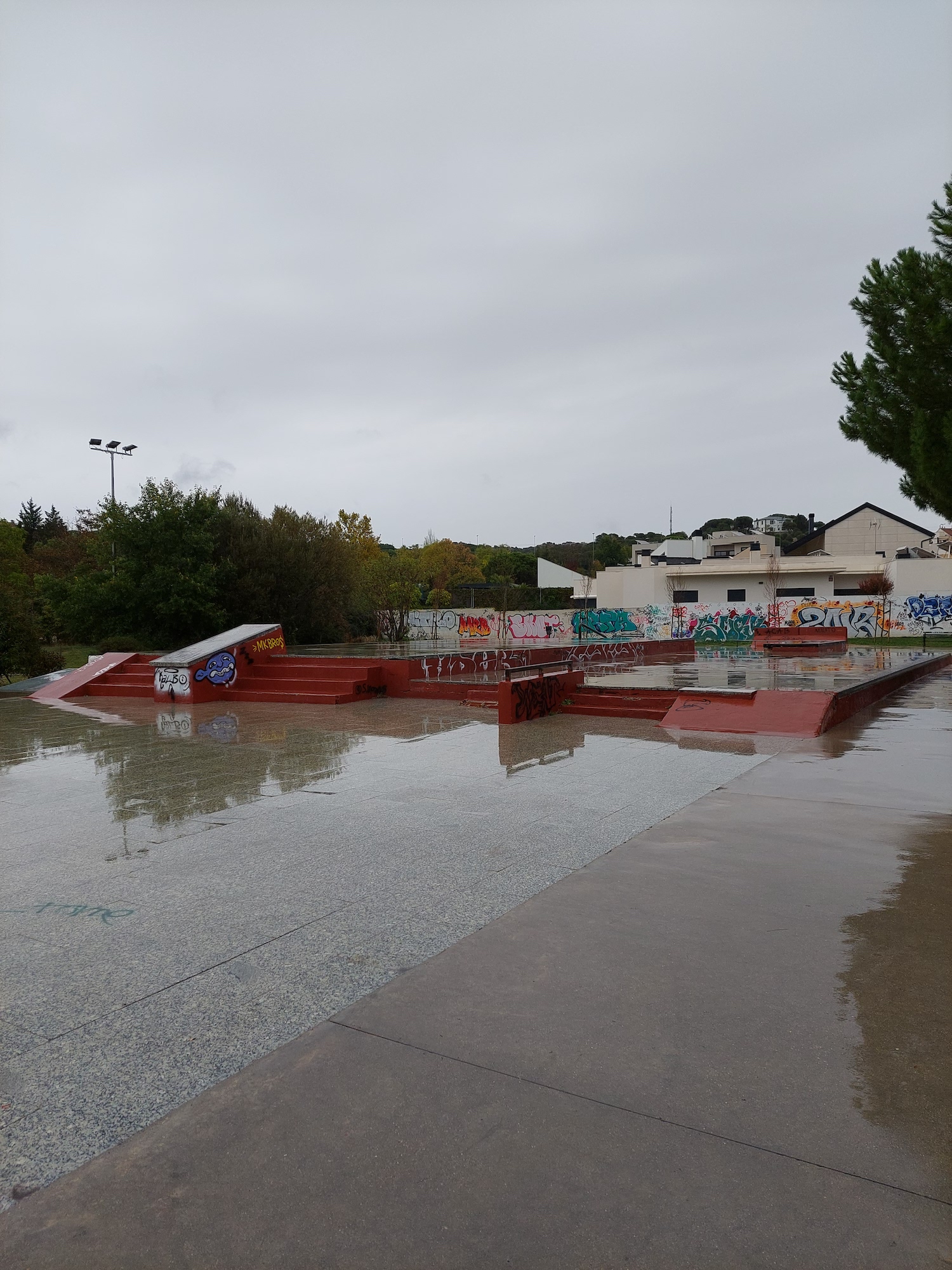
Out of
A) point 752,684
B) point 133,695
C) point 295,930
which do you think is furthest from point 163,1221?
point 133,695

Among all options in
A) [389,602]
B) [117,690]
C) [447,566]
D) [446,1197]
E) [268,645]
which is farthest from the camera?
[447,566]

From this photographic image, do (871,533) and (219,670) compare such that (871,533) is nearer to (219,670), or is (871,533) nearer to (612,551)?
(612,551)

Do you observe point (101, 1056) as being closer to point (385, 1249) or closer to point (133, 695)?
point (385, 1249)

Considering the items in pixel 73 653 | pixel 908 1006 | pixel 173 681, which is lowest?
pixel 908 1006

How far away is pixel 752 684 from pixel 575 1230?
12260 millimetres

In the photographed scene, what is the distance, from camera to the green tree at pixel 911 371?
29.8 ft

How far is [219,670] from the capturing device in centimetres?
1529

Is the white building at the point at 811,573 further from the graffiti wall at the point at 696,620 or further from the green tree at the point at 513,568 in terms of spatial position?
the green tree at the point at 513,568

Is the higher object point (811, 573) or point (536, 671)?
point (811, 573)

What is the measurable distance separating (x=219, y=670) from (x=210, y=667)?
21 cm

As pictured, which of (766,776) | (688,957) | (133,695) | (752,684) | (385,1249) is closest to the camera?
(385,1249)

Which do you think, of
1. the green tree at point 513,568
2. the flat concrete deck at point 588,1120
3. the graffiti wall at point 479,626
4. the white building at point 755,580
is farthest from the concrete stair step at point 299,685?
the green tree at point 513,568

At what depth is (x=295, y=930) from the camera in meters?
4.16

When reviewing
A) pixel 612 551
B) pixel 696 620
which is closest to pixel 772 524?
pixel 612 551
